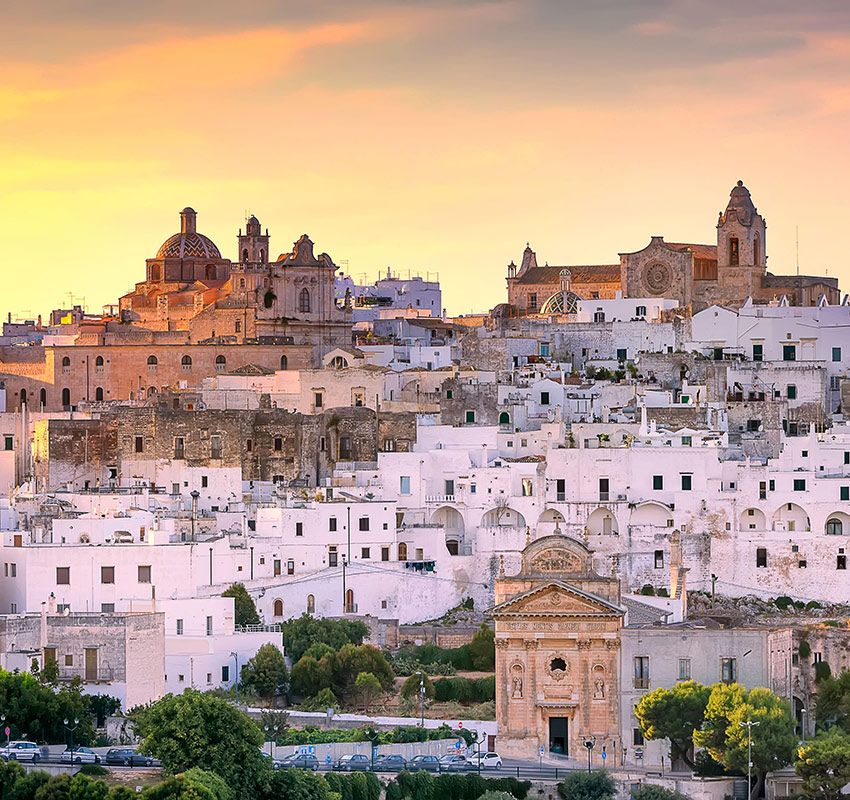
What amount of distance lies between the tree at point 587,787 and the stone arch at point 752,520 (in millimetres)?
14518

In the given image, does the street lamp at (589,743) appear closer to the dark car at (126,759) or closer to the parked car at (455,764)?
the parked car at (455,764)

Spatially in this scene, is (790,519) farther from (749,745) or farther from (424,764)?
(424,764)

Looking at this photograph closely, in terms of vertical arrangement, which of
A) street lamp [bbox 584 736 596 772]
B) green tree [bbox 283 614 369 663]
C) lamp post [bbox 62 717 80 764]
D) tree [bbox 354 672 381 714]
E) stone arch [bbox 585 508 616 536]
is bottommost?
street lamp [bbox 584 736 596 772]

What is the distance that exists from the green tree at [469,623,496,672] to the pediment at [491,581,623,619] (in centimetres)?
500

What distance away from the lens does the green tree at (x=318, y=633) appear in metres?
64.5

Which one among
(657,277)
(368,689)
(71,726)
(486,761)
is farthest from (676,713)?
(657,277)

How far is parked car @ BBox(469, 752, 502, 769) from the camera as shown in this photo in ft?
190

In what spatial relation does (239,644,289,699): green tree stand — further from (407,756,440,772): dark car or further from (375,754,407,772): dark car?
(407,756,440,772): dark car

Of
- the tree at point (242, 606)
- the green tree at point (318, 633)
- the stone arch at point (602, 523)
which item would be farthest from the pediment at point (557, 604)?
the stone arch at point (602, 523)

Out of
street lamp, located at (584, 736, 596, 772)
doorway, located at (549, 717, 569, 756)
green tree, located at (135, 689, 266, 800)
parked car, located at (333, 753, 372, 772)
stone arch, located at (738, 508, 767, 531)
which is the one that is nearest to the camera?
green tree, located at (135, 689, 266, 800)

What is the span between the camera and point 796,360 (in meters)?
79.5

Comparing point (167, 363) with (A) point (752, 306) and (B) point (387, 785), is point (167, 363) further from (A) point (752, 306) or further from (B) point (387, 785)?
(B) point (387, 785)

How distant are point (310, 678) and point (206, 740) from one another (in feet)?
29.4

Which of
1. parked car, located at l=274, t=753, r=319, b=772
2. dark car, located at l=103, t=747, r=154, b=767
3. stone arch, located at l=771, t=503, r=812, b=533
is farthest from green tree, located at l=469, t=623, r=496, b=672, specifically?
dark car, located at l=103, t=747, r=154, b=767
